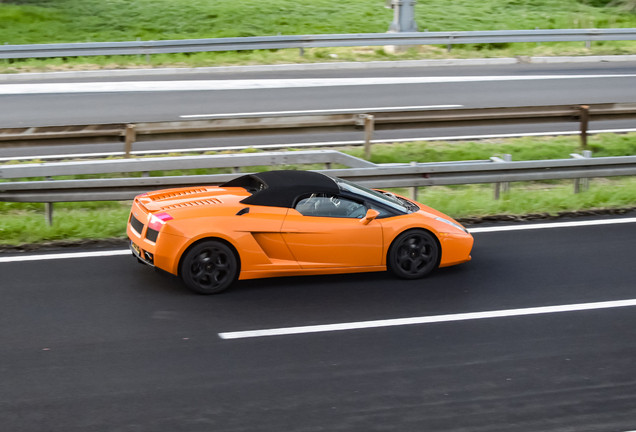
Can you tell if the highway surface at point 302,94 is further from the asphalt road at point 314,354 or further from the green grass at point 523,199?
the asphalt road at point 314,354

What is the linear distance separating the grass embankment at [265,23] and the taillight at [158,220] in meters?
13.7

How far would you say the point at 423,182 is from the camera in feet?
33.5

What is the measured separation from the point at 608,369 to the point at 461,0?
23421 mm

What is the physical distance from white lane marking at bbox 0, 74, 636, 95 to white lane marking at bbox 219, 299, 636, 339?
11538mm

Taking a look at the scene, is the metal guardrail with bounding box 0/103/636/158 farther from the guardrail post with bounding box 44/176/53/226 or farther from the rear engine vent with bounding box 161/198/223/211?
the rear engine vent with bounding box 161/198/223/211

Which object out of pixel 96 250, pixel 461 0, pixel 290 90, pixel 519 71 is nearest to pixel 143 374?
pixel 96 250

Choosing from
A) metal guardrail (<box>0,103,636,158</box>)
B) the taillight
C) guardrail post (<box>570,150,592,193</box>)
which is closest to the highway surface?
metal guardrail (<box>0,103,636,158</box>)

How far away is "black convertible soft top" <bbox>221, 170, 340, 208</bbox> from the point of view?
24.9ft

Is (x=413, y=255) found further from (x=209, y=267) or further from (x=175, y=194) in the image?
(x=175, y=194)

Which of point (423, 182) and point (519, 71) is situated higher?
point (519, 71)

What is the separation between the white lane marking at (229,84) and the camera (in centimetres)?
1753

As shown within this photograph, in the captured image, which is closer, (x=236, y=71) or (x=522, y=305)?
(x=522, y=305)

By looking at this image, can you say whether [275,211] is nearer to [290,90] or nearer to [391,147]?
[391,147]

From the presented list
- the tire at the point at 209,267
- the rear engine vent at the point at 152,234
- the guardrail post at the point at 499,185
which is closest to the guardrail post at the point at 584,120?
the guardrail post at the point at 499,185
